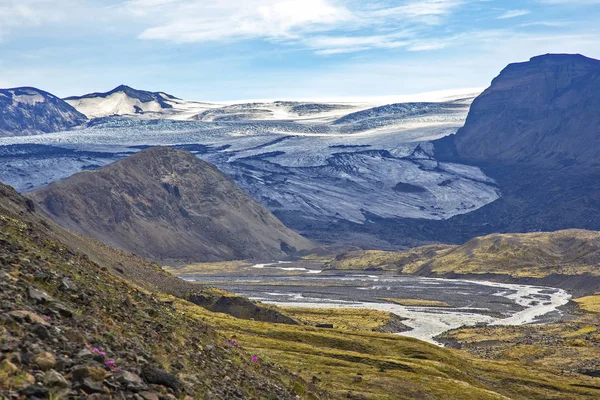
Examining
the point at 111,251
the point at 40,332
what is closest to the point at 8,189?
the point at 111,251

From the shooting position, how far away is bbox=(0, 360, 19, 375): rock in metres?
16.6

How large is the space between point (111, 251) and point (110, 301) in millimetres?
75375

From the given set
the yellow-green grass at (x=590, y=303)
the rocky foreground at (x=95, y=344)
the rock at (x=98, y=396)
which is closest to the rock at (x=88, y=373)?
the rocky foreground at (x=95, y=344)

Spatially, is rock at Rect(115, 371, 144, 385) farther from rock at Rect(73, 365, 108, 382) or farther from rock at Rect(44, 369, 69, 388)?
rock at Rect(44, 369, 69, 388)

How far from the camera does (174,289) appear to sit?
103625mm

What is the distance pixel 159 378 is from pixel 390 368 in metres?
45.7

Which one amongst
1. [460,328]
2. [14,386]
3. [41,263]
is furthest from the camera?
[460,328]

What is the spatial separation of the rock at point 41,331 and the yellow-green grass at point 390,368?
3064 centimetres

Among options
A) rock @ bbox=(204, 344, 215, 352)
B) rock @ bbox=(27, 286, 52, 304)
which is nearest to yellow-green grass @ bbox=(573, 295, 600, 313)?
rock @ bbox=(204, 344, 215, 352)

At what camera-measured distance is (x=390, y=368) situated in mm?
65125

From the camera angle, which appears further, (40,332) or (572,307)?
(572,307)

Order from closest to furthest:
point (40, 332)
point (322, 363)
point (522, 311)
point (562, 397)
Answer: point (40, 332)
point (322, 363)
point (562, 397)
point (522, 311)

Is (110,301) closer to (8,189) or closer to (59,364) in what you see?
(59,364)

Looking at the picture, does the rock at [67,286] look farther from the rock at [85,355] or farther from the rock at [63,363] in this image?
the rock at [63,363]
